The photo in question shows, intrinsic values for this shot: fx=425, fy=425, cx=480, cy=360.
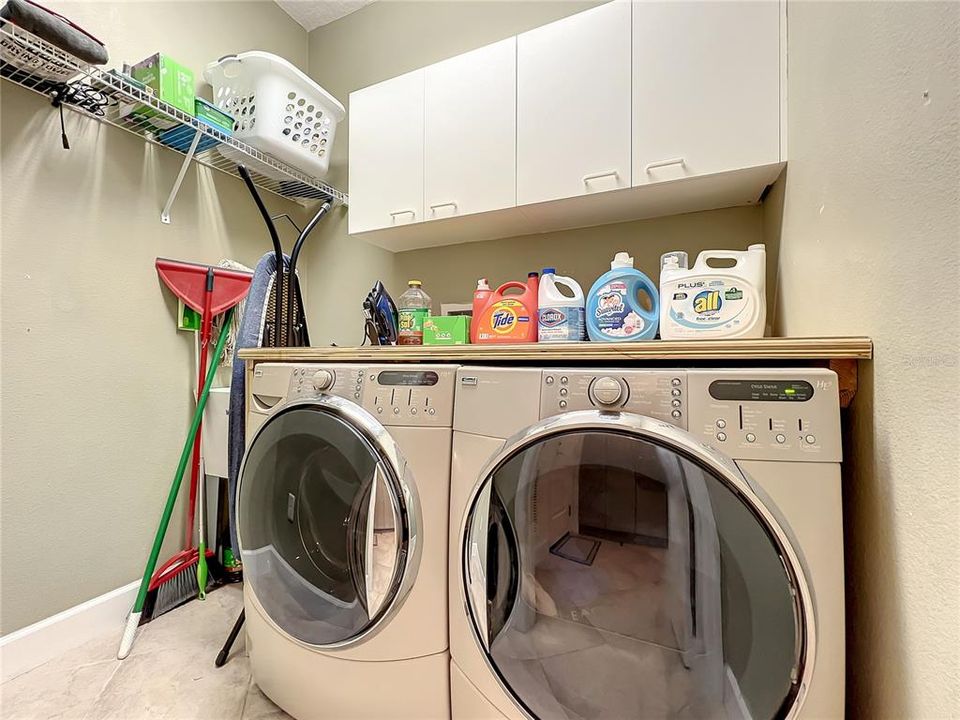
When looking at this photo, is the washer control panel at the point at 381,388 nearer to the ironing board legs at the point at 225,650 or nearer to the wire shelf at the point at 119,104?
the ironing board legs at the point at 225,650

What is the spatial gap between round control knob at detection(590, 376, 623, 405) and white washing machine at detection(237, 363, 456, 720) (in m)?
0.32

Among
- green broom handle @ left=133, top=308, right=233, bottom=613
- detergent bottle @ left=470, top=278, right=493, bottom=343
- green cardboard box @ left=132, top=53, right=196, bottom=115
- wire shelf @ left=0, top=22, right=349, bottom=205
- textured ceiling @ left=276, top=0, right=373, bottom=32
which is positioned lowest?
green broom handle @ left=133, top=308, right=233, bottom=613

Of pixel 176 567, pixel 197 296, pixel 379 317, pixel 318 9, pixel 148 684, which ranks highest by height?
pixel 318 9

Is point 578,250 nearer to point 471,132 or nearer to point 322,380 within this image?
point 471,132

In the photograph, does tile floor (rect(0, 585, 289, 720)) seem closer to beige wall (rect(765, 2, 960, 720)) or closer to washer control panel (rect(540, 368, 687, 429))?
washer control panel (rect(540, 368, 687, 429))

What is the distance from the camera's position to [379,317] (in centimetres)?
157

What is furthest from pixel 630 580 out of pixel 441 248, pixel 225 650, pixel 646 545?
pixel 441 248

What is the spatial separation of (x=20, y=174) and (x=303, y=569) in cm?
150

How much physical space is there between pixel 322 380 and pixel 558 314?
2.25 feet

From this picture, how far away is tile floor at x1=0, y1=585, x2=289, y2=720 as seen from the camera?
1112 mm

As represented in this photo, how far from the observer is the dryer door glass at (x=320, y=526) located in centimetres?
91

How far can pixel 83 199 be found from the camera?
4.77 ft

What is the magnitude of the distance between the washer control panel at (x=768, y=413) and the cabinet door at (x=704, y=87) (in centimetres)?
81

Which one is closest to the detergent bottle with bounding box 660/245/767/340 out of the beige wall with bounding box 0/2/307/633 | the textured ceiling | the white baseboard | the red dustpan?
the red dustpan
